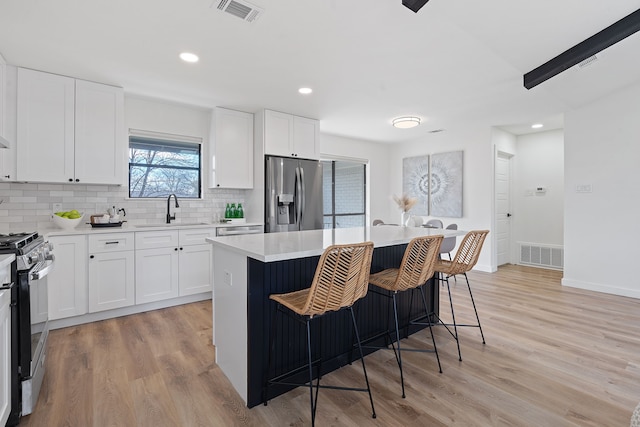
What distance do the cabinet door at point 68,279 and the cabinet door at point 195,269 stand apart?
3.00 feet

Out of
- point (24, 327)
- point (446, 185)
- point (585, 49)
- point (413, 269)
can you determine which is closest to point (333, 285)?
point (413, 269)

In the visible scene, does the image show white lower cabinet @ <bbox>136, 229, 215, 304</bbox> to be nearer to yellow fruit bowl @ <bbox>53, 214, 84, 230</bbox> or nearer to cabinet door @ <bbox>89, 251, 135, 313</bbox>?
cabinet door @ <bbox>89, 251, 135, 313</bbox>

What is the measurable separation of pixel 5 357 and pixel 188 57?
2.48 metres

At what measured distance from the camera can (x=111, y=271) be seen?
10.4ft

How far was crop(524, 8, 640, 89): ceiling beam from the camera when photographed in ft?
8.11

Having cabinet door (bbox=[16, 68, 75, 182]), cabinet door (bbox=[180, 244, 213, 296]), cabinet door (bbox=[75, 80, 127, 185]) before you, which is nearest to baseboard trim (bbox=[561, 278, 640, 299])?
cabinet door (bbox=[180, 244, 213, 296])

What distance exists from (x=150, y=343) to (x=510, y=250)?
20.7ft

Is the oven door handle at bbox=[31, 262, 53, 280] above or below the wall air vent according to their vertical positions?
above

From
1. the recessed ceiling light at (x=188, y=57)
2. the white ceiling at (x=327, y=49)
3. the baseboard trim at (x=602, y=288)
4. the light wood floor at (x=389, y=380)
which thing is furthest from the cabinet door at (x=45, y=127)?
the baseboard trim at (x=602, y=288)

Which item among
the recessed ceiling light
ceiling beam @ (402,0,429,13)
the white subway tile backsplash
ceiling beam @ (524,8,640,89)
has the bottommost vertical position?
the white subway tile backsplash

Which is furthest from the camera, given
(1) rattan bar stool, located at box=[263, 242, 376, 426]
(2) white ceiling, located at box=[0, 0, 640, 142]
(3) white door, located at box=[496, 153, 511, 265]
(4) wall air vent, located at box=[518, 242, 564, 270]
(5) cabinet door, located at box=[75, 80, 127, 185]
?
(3) white door, located at box=[496, 153, 511, 265]

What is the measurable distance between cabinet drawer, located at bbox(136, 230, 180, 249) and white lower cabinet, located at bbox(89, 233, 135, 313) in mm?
84

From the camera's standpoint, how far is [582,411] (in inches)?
70.0

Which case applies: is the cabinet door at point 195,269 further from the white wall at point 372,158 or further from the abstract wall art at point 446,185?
the abstract wall art at point 446,185
